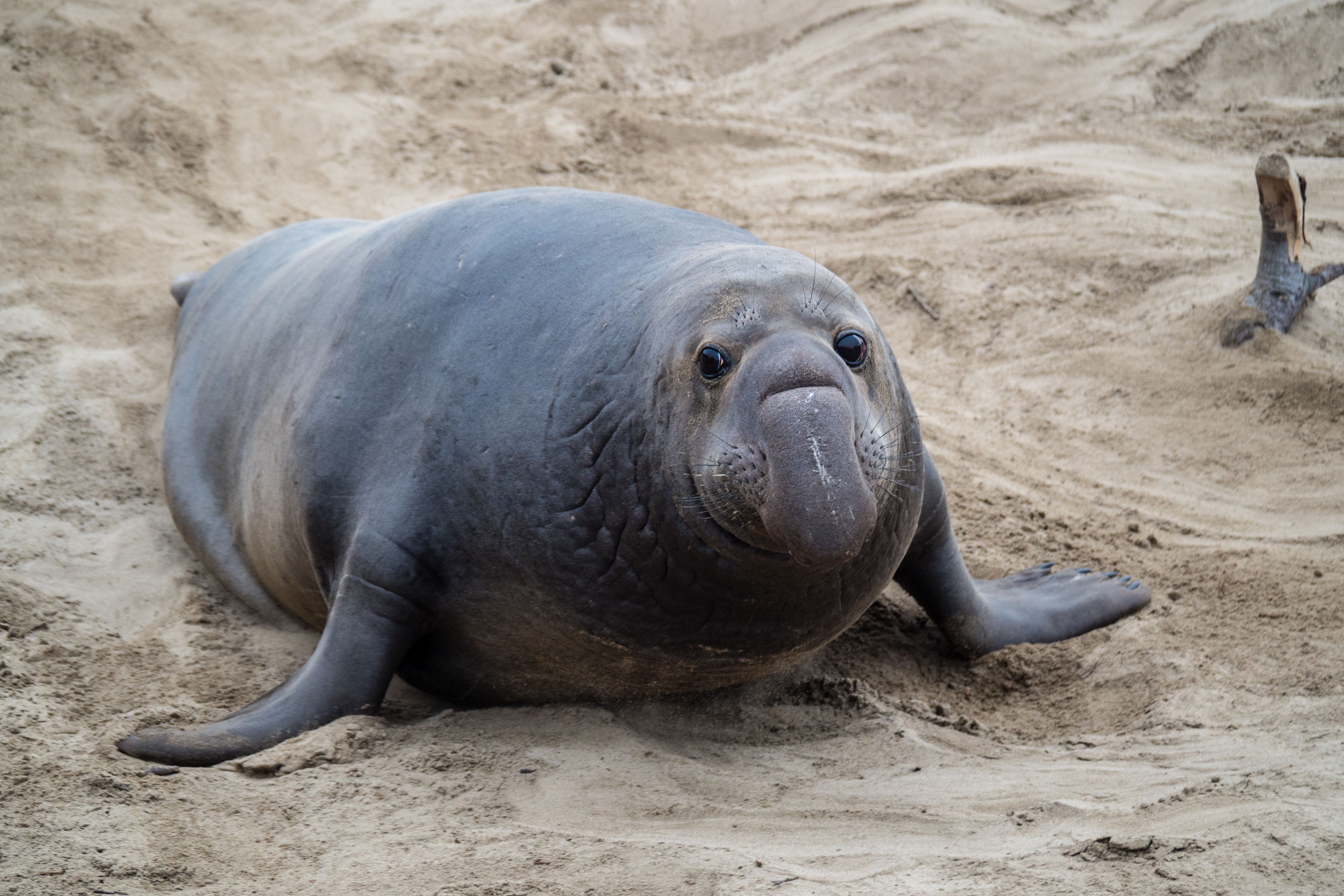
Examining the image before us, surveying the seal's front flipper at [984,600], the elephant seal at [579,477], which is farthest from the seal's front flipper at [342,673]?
the seal's front flipper at [984,600]

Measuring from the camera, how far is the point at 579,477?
293cm

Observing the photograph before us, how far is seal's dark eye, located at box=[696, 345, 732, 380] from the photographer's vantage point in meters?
2.61

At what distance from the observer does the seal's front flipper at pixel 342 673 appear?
308 cm

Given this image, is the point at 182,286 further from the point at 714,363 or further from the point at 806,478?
the point at 806,478

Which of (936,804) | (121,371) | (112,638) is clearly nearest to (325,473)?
(112,638)

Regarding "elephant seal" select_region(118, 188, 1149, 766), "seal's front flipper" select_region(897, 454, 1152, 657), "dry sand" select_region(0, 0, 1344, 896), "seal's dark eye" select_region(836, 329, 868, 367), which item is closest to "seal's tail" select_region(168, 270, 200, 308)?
"dry sand" select_region(0, 0, 1344, 896)

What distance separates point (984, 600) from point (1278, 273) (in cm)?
250

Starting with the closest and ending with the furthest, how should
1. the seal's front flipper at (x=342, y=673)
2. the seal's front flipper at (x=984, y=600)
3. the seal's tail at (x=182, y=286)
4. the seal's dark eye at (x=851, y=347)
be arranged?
the seal's dark eye at (x=851, y=347), the seal's front flipper at (x=342, y=673), the seal's front flipper at (x=984, y=600), the seal's tail at (x=182, y=286)

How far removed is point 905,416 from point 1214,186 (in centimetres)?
461

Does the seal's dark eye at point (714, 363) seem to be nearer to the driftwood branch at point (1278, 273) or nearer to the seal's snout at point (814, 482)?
the seal's snout at point (814, 482)

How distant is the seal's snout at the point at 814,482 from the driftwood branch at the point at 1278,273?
3.61m

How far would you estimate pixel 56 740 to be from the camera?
9.70ft

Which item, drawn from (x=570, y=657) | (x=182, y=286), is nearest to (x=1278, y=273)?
(x=570, y=657)

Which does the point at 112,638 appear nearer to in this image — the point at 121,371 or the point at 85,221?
the point at 121,371
